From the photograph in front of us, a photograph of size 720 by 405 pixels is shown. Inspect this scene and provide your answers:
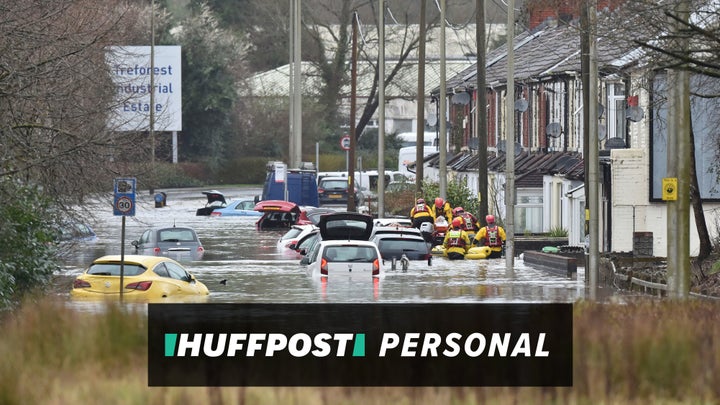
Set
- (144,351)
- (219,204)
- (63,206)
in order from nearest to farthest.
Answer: (144,351) < (63,206) < (219,204)

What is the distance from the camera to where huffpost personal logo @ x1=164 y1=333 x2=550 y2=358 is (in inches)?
543

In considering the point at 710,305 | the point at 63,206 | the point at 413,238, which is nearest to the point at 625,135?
the point at 413,238

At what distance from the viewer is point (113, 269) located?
28297 millimetres

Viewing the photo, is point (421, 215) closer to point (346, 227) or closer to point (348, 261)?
point (346, 227)

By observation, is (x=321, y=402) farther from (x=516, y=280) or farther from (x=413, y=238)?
(x=413, y=238)

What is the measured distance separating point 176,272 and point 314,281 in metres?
4.88

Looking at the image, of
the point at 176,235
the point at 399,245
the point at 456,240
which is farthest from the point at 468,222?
the point at 176,235

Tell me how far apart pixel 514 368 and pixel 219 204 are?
2373 inches

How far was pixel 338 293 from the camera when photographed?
30438mm

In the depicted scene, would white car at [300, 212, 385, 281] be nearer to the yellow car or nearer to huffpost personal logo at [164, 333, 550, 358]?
the yellow car

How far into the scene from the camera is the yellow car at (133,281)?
90.9 feet

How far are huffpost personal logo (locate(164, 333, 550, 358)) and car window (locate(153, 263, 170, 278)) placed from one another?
1444 centimetres

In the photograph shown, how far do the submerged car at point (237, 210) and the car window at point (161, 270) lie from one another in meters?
41.9

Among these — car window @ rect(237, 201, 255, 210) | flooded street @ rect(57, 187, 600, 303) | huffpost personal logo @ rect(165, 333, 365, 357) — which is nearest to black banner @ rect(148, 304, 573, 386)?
huffpost personal logo @ rect(165, 333, 365, 357)
